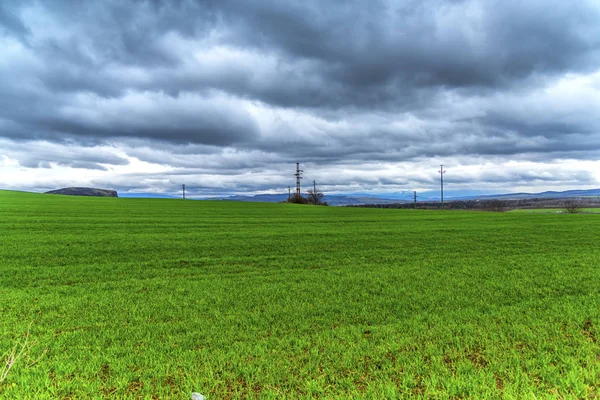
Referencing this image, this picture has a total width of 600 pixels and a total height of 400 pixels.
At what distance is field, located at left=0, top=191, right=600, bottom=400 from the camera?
4.01 meters

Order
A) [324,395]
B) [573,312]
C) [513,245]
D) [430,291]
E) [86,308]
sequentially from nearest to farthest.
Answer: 1. [324,395]
2. [573,312]
3. [86,308]
4. [430,291]
5. [513,245]

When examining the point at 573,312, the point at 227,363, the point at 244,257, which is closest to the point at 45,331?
the point at 227,363

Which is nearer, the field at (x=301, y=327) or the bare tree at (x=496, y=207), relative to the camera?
the field at (x=301, y=327)

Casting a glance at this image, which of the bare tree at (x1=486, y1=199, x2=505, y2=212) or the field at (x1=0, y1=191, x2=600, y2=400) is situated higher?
the field at (x1=0, y1=191, x2=600, y2=400)

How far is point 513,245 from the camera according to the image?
1428 cm

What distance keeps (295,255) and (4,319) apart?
8268 mm

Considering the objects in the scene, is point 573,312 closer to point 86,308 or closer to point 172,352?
point 172,352

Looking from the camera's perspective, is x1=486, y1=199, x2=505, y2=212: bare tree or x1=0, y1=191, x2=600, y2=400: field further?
x1=486, y1=199, x2=505, y2=212: bare tree

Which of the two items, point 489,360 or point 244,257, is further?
point 244,257

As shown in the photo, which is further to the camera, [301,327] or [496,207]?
[496,207]

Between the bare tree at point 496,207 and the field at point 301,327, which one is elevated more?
the field at point 301,327

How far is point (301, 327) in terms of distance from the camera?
18.3 ft

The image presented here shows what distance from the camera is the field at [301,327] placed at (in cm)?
401

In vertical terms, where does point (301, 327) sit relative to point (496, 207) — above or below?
above
